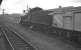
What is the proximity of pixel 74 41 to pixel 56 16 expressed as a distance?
4266 mm

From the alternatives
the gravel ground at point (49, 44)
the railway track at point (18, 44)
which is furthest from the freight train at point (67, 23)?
the railway track at point (18, 44)

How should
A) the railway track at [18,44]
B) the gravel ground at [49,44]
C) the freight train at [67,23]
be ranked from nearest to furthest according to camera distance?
the railway track at [18,44] → the gravel ground at [49,44] → the freight train at [67,23]

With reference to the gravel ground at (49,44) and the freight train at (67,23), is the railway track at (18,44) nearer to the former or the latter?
the gravel ground at (49,44)

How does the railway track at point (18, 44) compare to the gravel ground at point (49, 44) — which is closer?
the railway track at point (18, 44)

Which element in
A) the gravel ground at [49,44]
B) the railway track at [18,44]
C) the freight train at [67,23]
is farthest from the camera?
the freight train at [67,23]

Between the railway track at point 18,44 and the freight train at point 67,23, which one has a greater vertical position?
the freight train at point 67,23

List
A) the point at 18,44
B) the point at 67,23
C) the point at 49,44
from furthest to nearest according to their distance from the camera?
1. the point at 67,23
2. the point at 49,44
3. the point at 18,44

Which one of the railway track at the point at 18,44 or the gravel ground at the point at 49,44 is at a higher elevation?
the railway track at the point at 18,44

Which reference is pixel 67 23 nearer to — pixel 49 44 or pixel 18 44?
pixel 49 44

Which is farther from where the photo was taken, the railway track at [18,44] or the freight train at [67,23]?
the freight train at [67,23]

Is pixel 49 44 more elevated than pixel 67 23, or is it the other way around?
pixel 67 23

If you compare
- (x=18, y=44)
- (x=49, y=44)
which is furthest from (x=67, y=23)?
(x=18, y=44)

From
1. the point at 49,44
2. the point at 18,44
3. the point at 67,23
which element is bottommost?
the point at 49,44

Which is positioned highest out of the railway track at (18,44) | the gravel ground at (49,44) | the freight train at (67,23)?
the freight train at (67,23)
